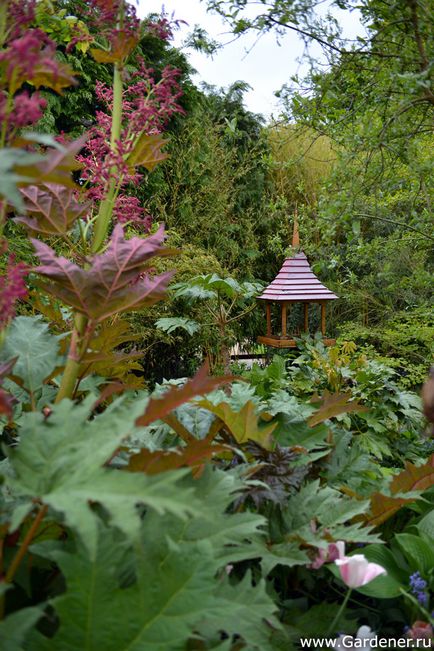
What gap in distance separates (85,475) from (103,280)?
1.13 feet

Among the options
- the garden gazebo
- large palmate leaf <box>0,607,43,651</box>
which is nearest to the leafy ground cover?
large palmate leaf <box>0,607,43,651</box>

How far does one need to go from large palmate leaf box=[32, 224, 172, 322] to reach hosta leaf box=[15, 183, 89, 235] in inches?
3.4

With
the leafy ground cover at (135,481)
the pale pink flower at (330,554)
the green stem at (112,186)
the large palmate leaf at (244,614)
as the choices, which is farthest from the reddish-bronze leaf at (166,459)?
the green stem at (112,186)

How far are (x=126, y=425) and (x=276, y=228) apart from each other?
8.13 metres

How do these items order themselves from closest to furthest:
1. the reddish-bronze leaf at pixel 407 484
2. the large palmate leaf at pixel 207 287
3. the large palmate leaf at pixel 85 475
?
the large palmate leaf at pixel 85 475, the reddish-bronze leaf at pixel 407 484, the large palmate leaf at pixel 207 287

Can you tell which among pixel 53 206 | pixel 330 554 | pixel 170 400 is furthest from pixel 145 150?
pixel 330 554

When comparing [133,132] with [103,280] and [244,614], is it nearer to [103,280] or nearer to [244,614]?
[103,280]

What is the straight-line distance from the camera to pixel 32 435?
1.99ft

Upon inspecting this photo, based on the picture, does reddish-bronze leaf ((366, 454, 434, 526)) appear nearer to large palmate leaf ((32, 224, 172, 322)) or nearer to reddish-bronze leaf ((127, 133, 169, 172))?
large palmate leaf ((32, 224, 172, 322))

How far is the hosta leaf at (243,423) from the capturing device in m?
0.98

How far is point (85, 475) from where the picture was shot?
1.74 feet

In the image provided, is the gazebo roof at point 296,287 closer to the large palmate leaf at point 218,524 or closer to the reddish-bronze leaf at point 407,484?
the reddish-bronze leaf at point 407,484

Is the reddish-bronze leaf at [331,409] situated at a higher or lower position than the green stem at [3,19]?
lower

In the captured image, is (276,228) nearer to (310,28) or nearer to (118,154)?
(310,28)
